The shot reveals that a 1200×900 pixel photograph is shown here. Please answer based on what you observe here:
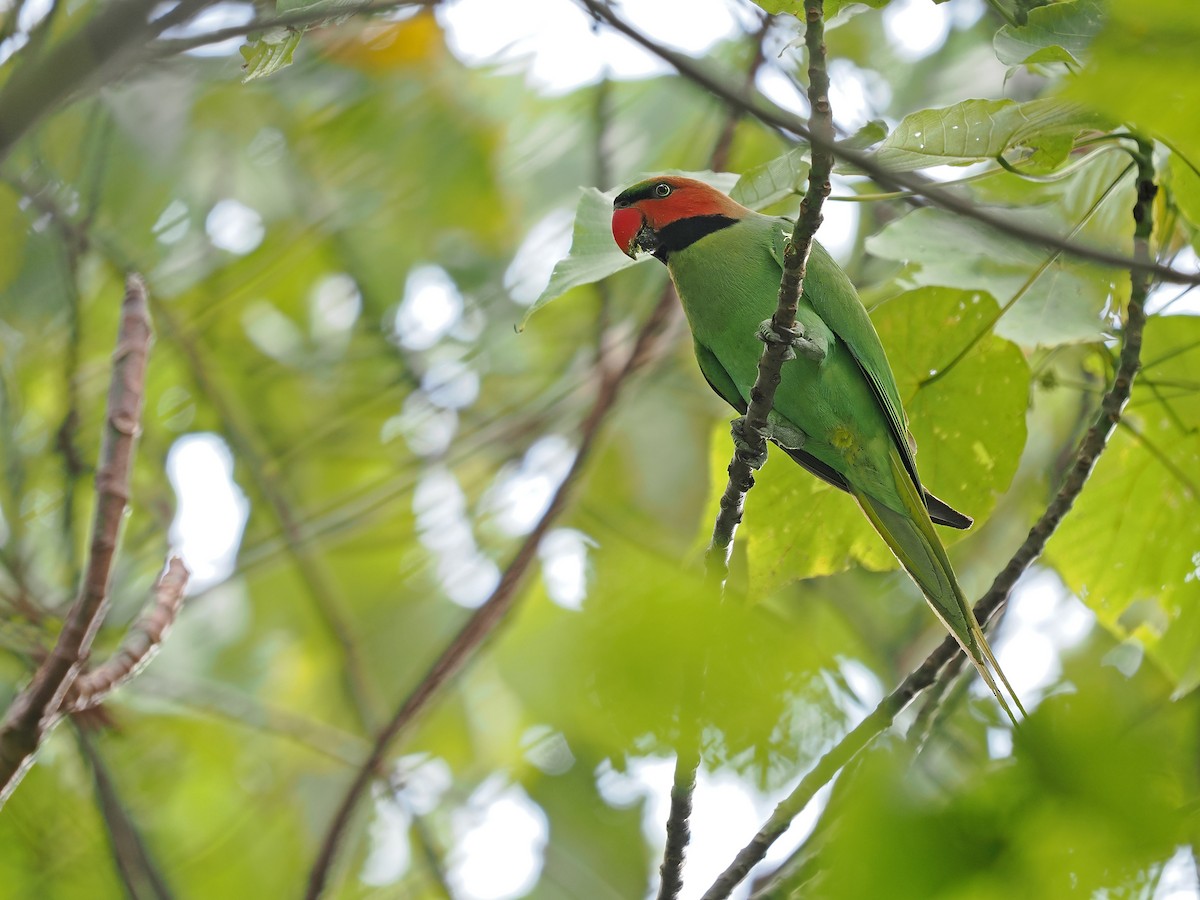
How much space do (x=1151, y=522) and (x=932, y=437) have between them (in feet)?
1.76

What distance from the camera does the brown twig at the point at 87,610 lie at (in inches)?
69.7

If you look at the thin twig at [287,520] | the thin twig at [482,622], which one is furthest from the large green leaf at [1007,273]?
the thin twig at [287,520]

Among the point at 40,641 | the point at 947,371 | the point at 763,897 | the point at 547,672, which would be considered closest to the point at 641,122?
the point at 947,371

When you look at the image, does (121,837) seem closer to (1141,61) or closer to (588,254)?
(588,254)

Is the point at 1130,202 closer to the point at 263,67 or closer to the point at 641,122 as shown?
the point at 263,67

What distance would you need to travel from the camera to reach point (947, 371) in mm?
2348

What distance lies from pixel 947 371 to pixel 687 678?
183 cm

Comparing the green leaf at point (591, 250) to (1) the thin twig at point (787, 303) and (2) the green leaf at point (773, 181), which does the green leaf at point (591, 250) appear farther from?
(1) the thin twig at point (787, 303)

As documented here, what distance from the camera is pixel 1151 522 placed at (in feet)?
8.00

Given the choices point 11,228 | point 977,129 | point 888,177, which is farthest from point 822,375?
point 11,228

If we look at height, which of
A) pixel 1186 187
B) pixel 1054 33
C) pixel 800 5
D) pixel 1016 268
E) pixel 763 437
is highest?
pixel 800 5

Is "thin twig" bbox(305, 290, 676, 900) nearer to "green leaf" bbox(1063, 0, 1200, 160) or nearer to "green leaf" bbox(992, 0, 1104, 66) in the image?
"green leaf" bbox(992, 0, 1104, 66)

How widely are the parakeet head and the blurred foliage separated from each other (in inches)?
18.0

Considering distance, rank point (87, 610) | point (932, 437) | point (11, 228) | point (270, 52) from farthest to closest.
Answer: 1. point (11, 228)
2. point (932, 437)
3. point (270, 52)
4. point (87, 610)
